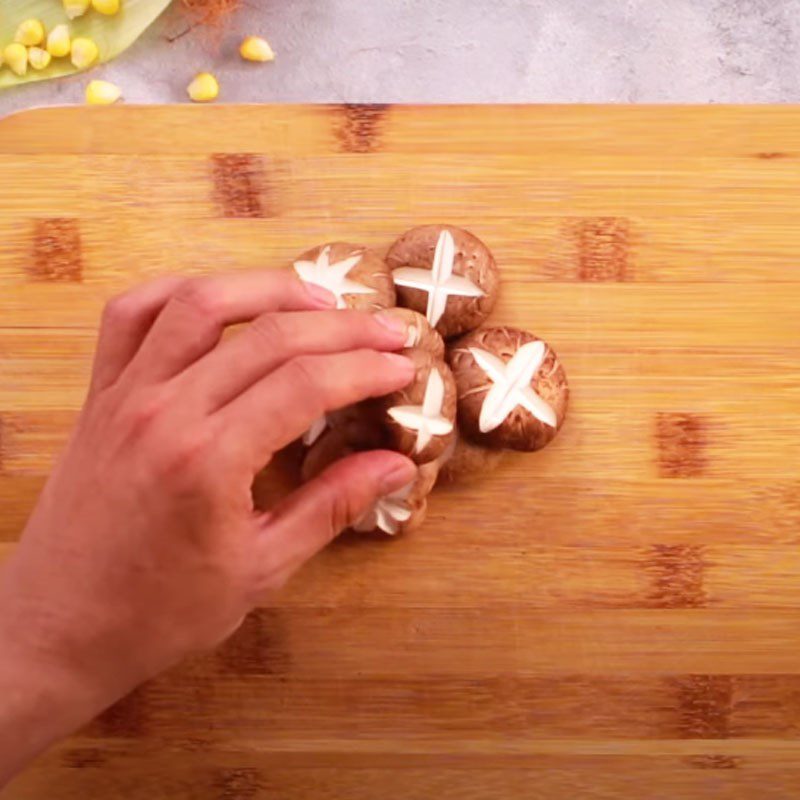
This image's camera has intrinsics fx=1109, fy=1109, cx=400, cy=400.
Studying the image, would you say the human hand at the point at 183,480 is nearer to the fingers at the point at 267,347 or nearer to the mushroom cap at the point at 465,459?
the fingers at the point at 267,347

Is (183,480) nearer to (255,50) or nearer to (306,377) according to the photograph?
(306,377)

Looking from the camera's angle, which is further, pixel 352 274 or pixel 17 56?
pixel 17 56

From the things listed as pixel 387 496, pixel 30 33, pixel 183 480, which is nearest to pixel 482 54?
pixel 30 33

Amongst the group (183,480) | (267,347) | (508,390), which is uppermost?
(267,347)

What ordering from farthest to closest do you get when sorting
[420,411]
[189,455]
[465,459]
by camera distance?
1. [465,459]
2. [420,411]
3. [189,455]

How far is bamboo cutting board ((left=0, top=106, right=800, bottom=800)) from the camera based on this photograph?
1916 millimetres

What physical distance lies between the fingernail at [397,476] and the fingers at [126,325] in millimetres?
407

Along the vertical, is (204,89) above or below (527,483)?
above

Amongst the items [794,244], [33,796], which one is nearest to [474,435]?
[794,244]

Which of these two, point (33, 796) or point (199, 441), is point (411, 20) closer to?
point (199, 441)

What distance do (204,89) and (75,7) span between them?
11.7 inches

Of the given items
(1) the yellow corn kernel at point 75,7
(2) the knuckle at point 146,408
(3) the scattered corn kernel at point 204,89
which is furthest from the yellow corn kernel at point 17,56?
(2) the knuckle at point 146,408

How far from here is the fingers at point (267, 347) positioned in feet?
4.85

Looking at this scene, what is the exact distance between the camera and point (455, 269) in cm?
182
